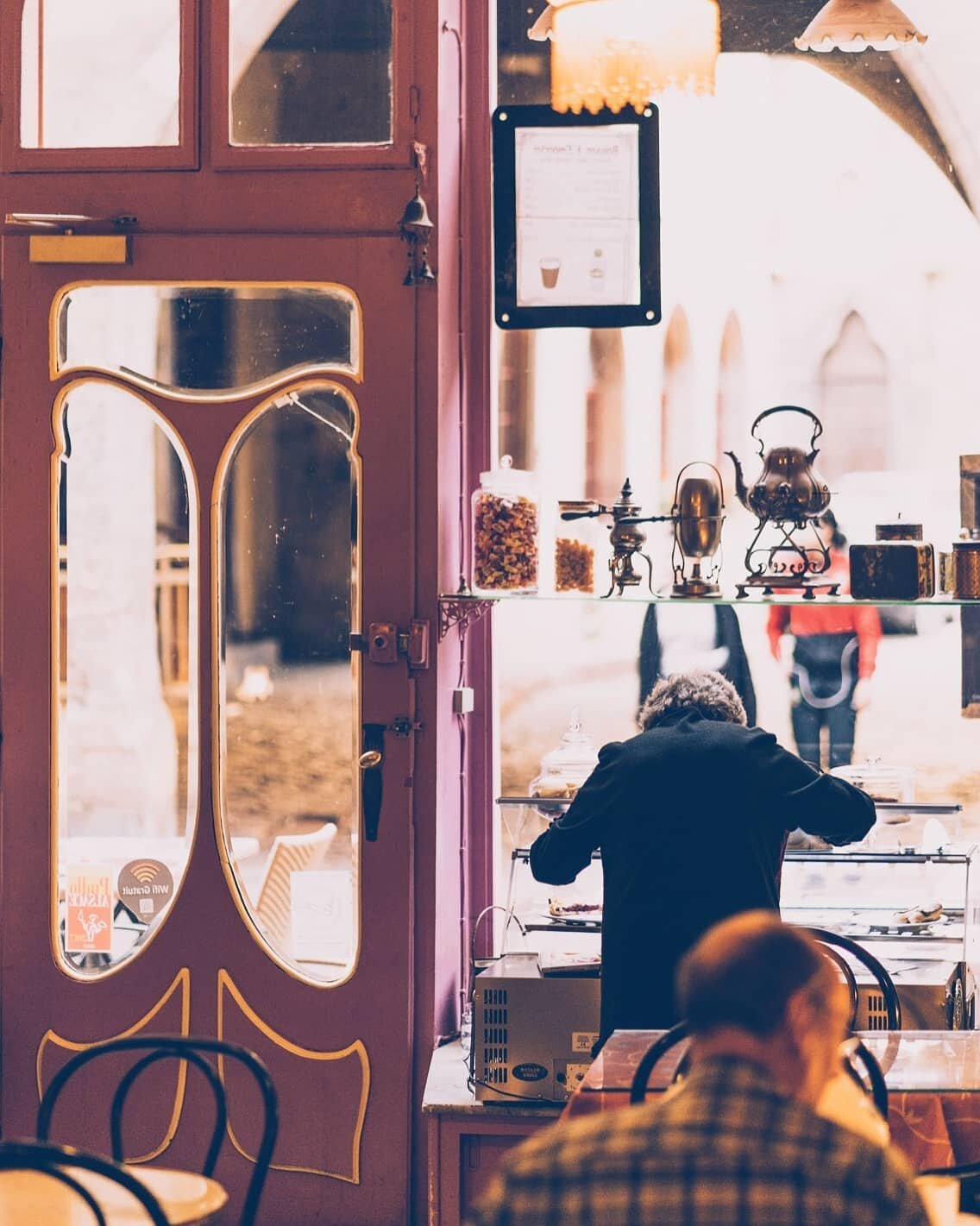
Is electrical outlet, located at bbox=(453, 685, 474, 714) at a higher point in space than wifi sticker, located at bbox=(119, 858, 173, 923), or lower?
higher

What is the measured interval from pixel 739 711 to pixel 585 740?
665 mm

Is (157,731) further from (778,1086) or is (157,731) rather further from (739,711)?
(778,1086)

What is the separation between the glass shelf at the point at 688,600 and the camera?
11.8 ft

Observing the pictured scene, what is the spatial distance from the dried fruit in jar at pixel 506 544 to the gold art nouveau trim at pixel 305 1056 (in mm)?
1093

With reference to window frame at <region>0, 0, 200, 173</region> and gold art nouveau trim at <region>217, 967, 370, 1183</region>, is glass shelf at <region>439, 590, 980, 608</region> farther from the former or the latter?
window frame at <region>0, 0, 200, 173</region>

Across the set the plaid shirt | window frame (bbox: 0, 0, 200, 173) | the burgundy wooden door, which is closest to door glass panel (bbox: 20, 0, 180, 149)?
window frame (bbox: 0, 0, 200, 173)

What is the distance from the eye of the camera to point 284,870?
3865 millimetres

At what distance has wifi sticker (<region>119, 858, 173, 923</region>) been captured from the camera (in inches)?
153

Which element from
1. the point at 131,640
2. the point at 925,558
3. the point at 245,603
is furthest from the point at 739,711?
the point at 131,640

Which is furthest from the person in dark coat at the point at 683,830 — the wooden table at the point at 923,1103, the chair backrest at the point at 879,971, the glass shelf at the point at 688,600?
the wooden table at the point at 923,1103

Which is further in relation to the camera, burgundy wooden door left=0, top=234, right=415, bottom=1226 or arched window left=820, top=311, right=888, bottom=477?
arched window left=820, top=311, right=888, bottom=477

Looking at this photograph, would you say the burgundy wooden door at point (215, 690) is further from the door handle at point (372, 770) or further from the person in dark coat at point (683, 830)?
the person in dark coat at point (683, 830)

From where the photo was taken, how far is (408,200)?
3.78 meters

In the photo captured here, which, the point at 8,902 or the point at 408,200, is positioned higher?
the point at 408,200
